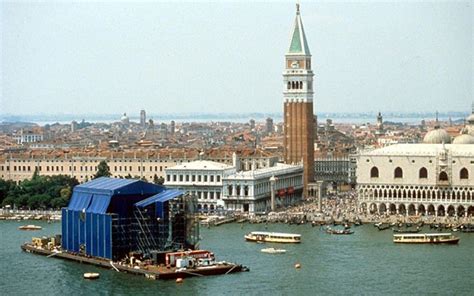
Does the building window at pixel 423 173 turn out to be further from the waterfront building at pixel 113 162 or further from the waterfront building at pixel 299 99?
the waterfront building at pixel 113 162

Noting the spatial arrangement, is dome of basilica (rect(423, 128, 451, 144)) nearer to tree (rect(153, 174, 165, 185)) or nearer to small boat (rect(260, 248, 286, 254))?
tree (rect(153, 174, 165, 185))

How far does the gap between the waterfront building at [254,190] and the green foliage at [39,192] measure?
3018 millimetres

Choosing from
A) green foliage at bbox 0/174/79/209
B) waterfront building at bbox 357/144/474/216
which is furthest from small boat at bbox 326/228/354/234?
green foliage at bbox 0/174/79/209

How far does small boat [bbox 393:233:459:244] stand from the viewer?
1867cm

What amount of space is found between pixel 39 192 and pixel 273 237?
700 cm

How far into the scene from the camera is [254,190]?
76.3 ft

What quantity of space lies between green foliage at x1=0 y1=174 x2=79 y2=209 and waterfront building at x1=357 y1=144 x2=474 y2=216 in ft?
18.2

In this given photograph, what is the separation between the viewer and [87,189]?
17.9 meters

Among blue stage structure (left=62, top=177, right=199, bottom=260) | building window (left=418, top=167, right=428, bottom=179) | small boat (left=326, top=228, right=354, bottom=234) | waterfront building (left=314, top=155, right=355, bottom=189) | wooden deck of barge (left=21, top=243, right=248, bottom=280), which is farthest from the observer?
waterfront building (left=314, top=155, right=355, bottom=189)

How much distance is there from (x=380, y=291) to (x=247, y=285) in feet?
5.14

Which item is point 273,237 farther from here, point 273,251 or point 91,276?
point 91,276

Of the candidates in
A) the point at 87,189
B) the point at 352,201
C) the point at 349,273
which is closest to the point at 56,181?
→ the point at 352,201

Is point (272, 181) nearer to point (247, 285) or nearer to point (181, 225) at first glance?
point (181, 225)

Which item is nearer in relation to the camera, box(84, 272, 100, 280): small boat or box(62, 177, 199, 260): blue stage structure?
box(84, 272, 100, 280): small boat
